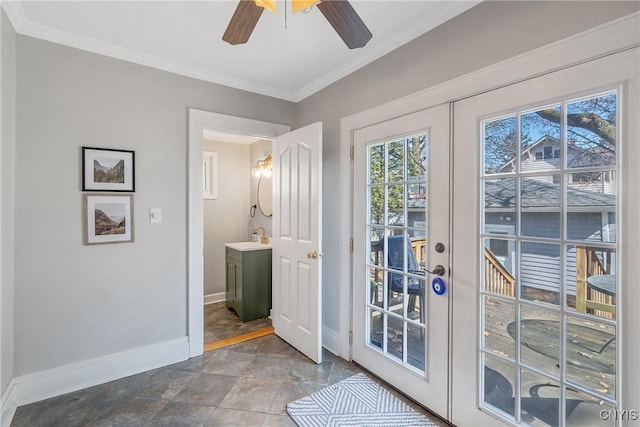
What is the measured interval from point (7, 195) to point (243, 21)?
1.78 meters

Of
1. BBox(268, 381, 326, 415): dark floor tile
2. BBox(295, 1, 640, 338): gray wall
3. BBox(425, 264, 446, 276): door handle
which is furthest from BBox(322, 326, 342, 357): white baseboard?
BBox(425, 264, 446, 276): door handle

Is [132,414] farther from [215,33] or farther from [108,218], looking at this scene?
[215,33]

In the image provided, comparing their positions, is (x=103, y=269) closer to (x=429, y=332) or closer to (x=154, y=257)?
(x=154, y=257)

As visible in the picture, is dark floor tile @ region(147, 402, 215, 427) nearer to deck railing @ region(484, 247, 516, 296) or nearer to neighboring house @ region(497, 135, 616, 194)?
deck railing @ region(484, 247, 516, 296)

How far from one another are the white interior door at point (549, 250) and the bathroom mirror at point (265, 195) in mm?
2627

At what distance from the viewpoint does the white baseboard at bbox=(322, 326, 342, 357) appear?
2.62 m

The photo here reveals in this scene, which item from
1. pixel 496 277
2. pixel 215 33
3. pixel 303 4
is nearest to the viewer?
pixel 303 4

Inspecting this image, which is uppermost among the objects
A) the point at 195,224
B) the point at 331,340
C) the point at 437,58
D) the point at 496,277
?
the point at 437,58

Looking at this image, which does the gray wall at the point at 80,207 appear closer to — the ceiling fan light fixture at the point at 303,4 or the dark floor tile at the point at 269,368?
the dark floor tile at the point at 269,368

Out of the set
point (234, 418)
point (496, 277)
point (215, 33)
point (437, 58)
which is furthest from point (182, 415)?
point (437, 58)

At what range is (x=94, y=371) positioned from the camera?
7.06 feet

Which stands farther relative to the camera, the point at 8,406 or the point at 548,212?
the point at 8,406

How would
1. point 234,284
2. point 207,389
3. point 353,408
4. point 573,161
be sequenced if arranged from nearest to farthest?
point 573,161 → point 353,408 → point 207,389 → point 234,284

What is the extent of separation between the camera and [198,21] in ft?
6.18
